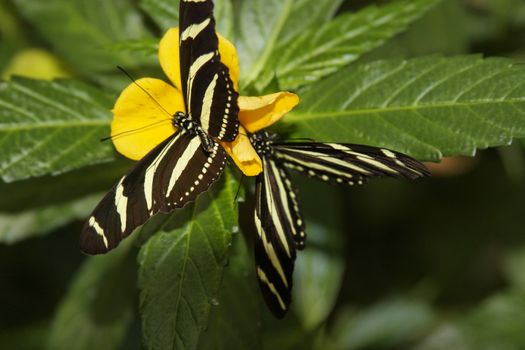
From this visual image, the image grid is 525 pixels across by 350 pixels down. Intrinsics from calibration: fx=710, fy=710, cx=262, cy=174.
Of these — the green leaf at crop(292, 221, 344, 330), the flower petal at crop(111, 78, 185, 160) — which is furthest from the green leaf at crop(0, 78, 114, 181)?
the green leaf at crop(292, 221, 344, 330)

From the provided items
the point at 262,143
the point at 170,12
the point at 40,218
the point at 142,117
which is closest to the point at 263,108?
the point at 262,143

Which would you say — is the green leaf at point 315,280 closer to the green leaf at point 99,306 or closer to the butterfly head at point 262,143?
the green leaf at point 99,306

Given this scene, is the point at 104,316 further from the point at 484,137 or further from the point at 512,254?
the point at 512,254

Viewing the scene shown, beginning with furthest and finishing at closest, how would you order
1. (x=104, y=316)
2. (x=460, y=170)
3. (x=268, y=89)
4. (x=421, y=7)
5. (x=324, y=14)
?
(x=460, y=170) < (x=104, y=316) < (x=324, y=14) < (x=421, y=7) < (x=268, y=89)

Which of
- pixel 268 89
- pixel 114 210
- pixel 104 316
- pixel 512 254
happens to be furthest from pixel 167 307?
pixel 512 254

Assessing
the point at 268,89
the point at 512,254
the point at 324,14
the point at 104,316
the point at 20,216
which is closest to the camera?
the point at 268,89

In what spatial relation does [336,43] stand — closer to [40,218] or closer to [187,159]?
[187,159]

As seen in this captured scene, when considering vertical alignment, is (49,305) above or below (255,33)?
below
